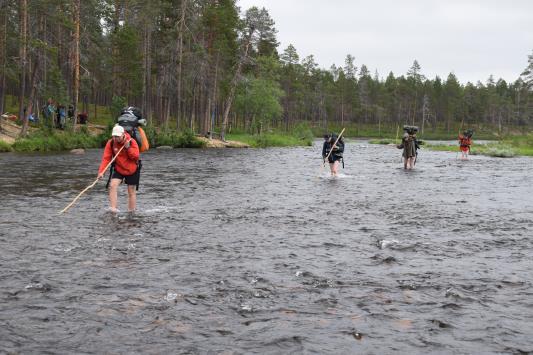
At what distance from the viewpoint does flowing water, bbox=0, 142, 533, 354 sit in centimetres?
512

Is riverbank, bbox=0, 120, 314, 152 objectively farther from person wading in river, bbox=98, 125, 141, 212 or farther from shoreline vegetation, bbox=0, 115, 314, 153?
person wading in river, bbox=98, 125, 141, 212

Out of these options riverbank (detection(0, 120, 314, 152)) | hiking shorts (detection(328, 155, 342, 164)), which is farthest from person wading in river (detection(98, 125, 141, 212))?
riverbank (detection(0, 120, 314, 152))

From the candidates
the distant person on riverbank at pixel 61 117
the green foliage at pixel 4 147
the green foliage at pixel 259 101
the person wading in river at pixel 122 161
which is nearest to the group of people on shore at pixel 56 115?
the distant person on riverbank at pixel 61 117

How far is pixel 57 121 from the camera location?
4669cm

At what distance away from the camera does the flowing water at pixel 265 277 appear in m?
5.12

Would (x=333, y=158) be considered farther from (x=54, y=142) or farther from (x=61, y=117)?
(x=61, y=117)

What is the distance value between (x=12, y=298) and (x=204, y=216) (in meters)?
6.45

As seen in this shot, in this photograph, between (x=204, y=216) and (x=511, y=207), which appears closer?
(x=204, y=216)

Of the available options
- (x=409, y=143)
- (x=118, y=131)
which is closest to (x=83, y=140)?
(x=409, y=143)

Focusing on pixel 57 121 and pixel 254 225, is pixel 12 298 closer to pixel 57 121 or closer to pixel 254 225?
pixel 254 225

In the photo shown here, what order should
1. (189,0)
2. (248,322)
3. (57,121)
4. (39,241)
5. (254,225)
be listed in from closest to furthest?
(248,322) < (39,241) < (254,225) < (57,121) < (189,0)

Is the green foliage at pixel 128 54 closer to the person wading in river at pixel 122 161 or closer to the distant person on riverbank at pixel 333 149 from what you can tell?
the distant person on riverbank at pixel 333 149

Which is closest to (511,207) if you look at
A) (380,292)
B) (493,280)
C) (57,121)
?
(493,280)

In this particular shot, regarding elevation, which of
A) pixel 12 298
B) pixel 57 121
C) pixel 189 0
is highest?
pixel 189 0
